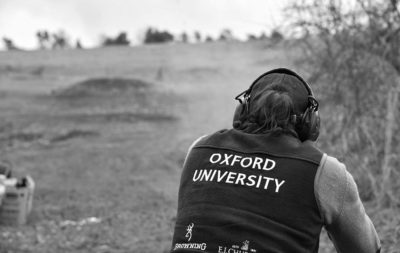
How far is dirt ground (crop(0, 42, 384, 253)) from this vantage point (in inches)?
372

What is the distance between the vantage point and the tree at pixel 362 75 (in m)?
7.35

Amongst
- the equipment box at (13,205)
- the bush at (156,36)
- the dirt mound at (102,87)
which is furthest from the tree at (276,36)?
the bush at (156,36)

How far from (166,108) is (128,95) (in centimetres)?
265

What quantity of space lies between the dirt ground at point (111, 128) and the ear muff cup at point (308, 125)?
419 cm

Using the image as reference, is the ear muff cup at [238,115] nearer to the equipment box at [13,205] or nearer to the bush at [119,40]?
the equipment box at [13,205]

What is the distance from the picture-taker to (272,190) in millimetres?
2430

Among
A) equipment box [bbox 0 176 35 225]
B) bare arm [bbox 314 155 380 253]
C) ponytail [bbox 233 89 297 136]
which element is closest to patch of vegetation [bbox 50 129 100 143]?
equipment box [bbox 0 176 35 225]

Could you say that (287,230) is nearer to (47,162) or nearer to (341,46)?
(341,46)

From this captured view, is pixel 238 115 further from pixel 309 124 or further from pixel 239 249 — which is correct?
pixel 239 249

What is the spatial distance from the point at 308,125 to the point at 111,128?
19.4 meters

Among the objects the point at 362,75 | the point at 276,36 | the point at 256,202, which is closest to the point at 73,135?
the point at 276,36

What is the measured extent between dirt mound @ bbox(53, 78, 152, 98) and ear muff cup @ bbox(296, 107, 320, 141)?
83.4 feet

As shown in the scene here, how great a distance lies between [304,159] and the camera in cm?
247

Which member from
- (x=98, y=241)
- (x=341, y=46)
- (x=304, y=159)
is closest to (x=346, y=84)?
(x=341, y=46)
